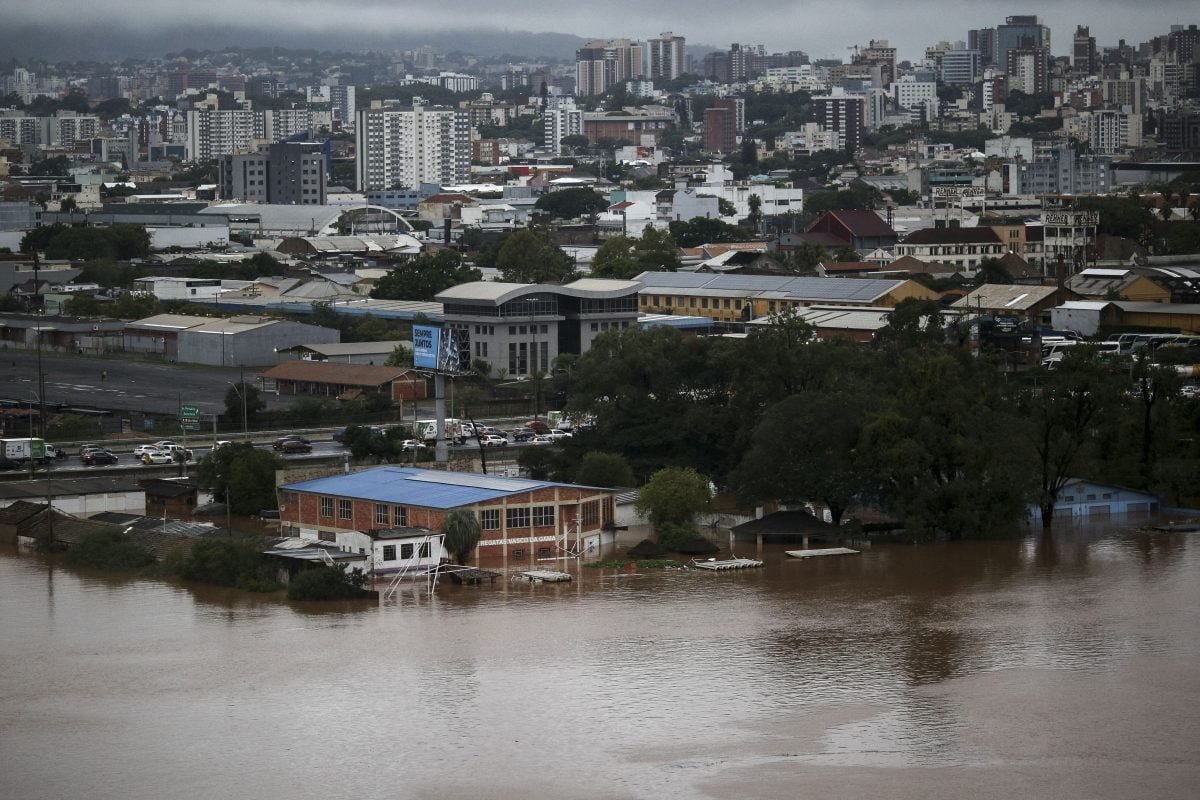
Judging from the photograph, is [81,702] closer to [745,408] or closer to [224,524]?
[224,524]

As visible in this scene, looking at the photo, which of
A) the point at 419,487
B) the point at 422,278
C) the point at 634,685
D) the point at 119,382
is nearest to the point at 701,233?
the point at 422,278

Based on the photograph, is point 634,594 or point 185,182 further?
point 185,182

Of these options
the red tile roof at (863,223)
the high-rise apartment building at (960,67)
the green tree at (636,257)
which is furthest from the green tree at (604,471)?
the high-rise apartment building at (960,67)

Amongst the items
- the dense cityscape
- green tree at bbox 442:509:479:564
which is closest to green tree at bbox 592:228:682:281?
the dense cityscape

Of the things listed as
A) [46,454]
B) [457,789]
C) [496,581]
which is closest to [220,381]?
[46,454]

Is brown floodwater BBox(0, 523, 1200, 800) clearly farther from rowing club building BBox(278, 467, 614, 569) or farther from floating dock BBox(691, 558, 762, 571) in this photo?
rowing club building BBox(278, 467, 614, 569)

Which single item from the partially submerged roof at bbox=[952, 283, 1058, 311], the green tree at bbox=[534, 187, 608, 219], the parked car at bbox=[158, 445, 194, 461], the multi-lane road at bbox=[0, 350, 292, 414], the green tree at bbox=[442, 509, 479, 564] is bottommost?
the green tree at bbox=[442, 509, 479, 564]

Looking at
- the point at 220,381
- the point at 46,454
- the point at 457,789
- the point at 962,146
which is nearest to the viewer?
the point at 457,789

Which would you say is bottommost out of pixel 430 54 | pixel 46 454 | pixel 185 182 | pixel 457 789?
pixel 457 789
